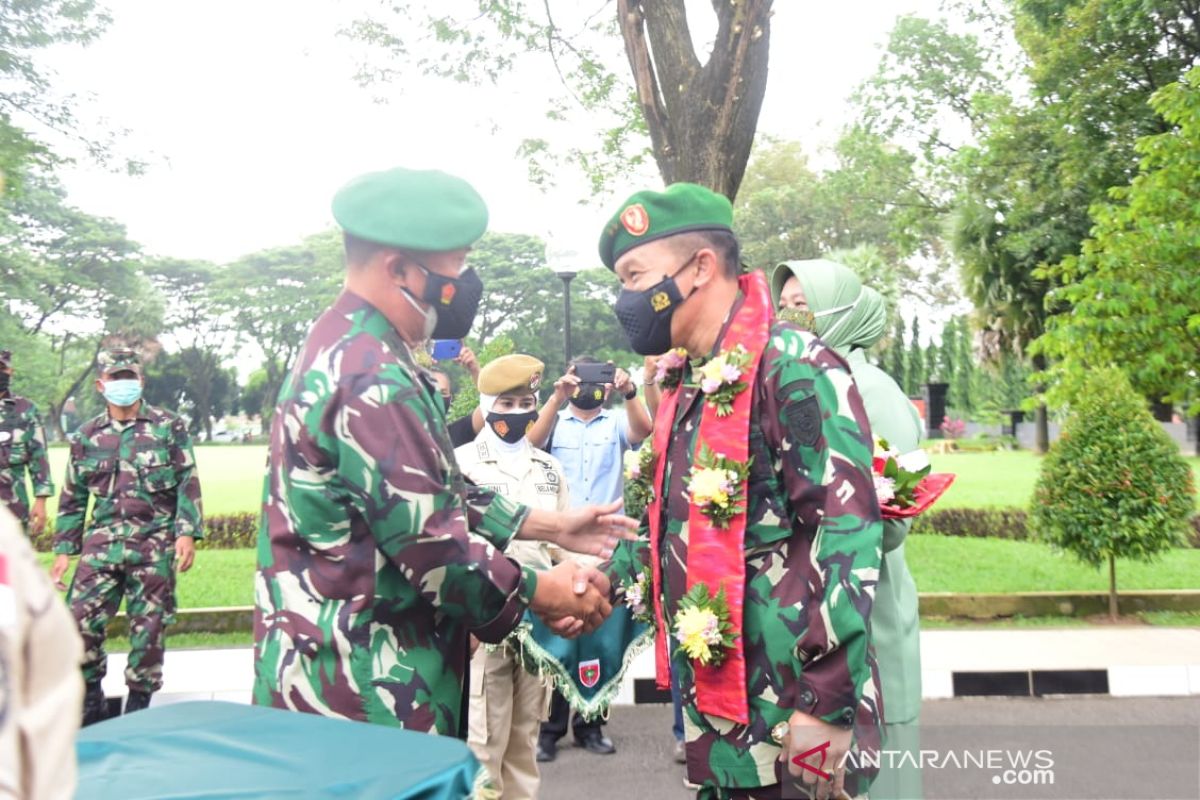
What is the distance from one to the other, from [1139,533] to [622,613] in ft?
15.3

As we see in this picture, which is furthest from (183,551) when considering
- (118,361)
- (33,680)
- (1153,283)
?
(1153,283)

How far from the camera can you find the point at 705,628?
7.27 ft

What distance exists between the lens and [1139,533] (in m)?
7.31

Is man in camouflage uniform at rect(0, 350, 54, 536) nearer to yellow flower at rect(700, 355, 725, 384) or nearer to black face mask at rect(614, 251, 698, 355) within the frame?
black face mask at rect(614, 251, 698, 355)

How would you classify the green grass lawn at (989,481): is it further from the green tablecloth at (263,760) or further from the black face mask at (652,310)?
the green tablecloth at (263,760)

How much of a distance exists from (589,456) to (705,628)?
3.68m

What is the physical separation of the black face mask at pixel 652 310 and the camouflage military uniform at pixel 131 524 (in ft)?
13.5

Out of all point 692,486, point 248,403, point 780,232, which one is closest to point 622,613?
point 692,486

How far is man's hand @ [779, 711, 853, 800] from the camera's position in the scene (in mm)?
2100

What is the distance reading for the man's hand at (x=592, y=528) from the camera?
9.66ft

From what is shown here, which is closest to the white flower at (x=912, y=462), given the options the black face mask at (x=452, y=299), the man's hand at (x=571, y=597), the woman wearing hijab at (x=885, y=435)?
the woman wearing hijab at (x=885, y=435)

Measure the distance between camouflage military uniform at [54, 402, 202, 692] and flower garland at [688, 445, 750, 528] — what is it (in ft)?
14.4

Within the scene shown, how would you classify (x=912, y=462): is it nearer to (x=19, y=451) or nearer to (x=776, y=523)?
(x=776, y=523)

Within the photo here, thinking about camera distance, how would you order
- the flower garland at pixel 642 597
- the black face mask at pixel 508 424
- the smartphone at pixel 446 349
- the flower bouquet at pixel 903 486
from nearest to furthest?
the flower bouquet at pixel 903 486 → the flower garland at pixel 642 597 → the black face mask at pixel 508 424 → the smartphone at pixel 446 349
